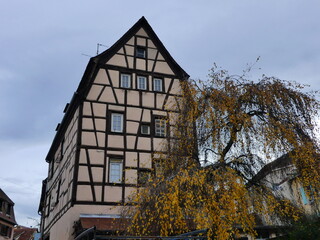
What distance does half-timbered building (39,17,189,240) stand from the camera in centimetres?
1513

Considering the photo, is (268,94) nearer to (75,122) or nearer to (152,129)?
(152,129)

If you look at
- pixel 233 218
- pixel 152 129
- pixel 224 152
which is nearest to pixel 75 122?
pixel 152 129

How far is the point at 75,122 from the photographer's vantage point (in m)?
17.3

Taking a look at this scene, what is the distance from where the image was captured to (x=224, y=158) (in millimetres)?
9273

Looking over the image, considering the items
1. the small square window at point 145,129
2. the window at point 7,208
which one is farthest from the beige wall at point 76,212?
the window at point 7,208

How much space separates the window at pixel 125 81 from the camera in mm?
17750

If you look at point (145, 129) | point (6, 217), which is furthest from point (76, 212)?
point (6, 217)

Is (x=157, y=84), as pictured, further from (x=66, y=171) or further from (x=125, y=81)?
(x=66, y=171)

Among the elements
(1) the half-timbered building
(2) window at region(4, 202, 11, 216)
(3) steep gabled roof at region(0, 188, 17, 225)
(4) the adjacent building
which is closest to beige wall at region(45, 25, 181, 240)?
(1) the half-timbered building

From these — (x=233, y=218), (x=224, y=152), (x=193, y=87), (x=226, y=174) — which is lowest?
(x=233, y=218)

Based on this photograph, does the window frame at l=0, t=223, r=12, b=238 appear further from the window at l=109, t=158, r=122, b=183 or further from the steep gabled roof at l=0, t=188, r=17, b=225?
the window at l=109, t=158, r=122, b=183

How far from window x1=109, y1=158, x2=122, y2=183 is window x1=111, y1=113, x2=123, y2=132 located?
1.46m

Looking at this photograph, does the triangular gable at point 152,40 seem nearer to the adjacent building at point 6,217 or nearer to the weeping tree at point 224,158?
the weeping tree at point 224,158

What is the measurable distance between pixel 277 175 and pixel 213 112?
2.26 metres
